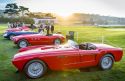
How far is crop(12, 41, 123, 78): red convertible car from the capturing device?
25.2 ft

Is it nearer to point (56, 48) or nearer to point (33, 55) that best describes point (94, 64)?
point (56, 48)

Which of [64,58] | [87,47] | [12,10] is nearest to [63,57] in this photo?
[64,58]

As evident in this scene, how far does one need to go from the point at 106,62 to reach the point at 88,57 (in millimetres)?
852

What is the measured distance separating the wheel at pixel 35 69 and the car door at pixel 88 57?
128cm

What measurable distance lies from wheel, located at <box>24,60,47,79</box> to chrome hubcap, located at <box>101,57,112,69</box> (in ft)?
7.08

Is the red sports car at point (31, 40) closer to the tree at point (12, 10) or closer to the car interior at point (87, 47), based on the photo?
the car interior at point (87, 47)

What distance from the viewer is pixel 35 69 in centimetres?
774

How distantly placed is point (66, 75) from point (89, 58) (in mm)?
948

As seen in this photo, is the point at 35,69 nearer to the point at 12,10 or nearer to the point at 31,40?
the point at 31,40

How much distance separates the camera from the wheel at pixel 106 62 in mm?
8727

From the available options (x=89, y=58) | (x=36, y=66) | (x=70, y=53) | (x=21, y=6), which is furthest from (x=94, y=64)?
(x=21, y=6)

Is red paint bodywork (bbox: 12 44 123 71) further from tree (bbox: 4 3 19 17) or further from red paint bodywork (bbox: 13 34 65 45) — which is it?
tree (bbox: 4 3 19 17)

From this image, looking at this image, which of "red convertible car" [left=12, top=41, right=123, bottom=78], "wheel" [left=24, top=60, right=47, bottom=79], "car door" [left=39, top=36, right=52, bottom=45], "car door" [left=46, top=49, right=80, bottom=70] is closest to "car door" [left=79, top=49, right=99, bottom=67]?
"red convertible car" [left=12, top=41, right=123, bottom=78]

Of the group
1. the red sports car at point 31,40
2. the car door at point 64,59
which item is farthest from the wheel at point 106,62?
the red sports car at point 31,40
